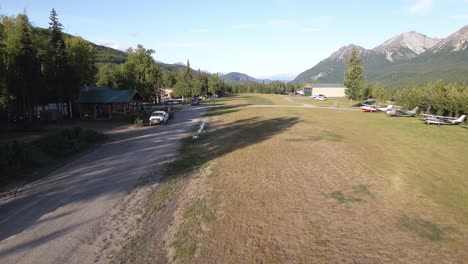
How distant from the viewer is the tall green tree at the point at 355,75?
199ft

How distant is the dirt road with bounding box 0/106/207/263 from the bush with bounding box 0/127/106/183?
1.67m

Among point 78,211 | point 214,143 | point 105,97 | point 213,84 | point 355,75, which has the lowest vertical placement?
point 78,211

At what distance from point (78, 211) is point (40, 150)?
10.3 metres

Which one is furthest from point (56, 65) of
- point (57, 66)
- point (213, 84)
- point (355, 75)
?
point (213, 84)

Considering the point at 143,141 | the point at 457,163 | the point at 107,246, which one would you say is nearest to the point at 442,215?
the point at 457,163

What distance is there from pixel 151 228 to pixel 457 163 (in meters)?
17.4

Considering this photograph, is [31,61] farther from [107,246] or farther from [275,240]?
[275,240]

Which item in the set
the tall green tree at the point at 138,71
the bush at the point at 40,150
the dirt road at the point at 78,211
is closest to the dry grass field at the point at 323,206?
the dirt road at the point at 78,211

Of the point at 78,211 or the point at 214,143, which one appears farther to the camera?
the point at 214,143

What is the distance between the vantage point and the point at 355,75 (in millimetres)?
60750

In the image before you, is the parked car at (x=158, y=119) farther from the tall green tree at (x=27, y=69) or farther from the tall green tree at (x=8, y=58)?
the tall green tree at (x=8, y=58)

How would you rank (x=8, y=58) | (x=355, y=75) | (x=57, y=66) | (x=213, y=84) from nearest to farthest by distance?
(x=8, y=58)
(x=57, y=66)
(x=355, y=75)
(x=213, y=84)

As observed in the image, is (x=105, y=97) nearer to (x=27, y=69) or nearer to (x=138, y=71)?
(x=27, y=69)

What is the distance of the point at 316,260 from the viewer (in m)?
7.37
